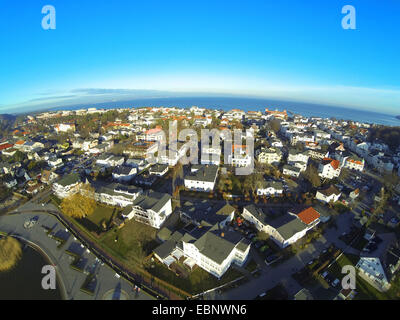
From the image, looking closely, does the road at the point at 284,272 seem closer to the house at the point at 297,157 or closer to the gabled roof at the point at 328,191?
the gabled roof at the point at 328,191

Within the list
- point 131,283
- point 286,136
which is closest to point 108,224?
point 131,283

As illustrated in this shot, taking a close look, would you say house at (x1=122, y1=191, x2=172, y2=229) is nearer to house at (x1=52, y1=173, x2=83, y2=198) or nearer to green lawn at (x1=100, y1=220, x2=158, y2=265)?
green lawn at (x1=100, y1=220, x2=158, y2=265)

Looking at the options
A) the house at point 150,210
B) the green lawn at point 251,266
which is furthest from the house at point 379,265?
the house at point 150,210

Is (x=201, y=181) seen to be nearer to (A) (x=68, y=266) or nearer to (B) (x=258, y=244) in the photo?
(B) (x=258, y=244)

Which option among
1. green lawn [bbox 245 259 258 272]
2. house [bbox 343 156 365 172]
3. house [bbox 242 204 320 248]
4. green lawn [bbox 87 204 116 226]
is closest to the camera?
green lawn [bbox 245 259 258 272]

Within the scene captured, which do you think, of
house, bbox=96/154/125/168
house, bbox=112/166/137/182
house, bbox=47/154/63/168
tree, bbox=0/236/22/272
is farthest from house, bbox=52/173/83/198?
house, bbox=47/154/63/168

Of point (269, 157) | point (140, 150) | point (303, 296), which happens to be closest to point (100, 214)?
point (140, 150)
